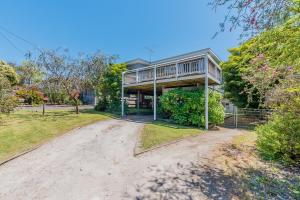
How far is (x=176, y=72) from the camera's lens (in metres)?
11.7

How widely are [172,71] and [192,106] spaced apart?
2963mm

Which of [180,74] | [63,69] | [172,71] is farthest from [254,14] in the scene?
[63,69]

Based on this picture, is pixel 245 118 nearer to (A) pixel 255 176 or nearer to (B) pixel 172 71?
(B) pixel 172 71

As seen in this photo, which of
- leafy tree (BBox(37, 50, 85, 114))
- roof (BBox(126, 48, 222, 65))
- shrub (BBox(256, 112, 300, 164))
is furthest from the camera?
roof (BBox(126, 48, 222, 65))

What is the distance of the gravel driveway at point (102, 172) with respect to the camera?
3527mm

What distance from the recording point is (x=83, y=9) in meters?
16.0

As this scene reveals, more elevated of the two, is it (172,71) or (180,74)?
(172,71)

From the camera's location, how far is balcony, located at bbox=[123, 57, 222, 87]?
10844mm

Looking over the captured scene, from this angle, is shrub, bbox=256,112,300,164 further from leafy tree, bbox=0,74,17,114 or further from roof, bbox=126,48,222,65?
roof, bbox=126,48,222,65

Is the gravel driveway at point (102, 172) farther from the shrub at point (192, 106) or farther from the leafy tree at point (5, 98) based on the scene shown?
the leafy tree at point (5, 98)

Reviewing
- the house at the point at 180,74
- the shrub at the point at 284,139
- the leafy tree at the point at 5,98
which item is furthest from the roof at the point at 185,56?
the leafy tree at the point at 5,98

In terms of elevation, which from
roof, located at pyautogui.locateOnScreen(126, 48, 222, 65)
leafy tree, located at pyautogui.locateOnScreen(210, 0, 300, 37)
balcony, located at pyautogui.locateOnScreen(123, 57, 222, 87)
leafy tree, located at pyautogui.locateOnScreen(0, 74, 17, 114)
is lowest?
leafy tree, located at pyautogui.locateOnScreen(0, 74, 17, 114)

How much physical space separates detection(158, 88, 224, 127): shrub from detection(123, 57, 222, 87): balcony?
996mm

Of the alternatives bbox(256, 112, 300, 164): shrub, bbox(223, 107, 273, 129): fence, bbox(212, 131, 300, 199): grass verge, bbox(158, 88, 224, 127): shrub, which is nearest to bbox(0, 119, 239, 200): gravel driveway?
bbox(212, 131, 300, 199): grass verge
